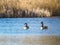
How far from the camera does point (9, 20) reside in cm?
240

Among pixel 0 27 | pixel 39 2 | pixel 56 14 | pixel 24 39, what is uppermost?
pixel 39 2

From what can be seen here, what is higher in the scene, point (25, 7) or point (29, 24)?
point (25, 7)

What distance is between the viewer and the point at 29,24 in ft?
7.90

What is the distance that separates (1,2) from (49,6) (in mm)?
649

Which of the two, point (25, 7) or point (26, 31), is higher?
point (25, 7)

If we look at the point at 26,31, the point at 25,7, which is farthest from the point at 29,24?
the point at 25,7

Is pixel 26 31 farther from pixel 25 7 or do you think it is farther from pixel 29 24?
pixel 25 7

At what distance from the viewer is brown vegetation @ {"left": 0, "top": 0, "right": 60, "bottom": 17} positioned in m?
2.37

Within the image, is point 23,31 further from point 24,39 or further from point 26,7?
point 26,7

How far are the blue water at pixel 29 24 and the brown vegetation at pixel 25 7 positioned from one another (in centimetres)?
7

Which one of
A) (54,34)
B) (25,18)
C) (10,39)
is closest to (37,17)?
(25,18)

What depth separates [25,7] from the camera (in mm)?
2383

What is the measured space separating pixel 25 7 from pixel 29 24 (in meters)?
0.24

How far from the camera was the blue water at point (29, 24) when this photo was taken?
2.39 meters
